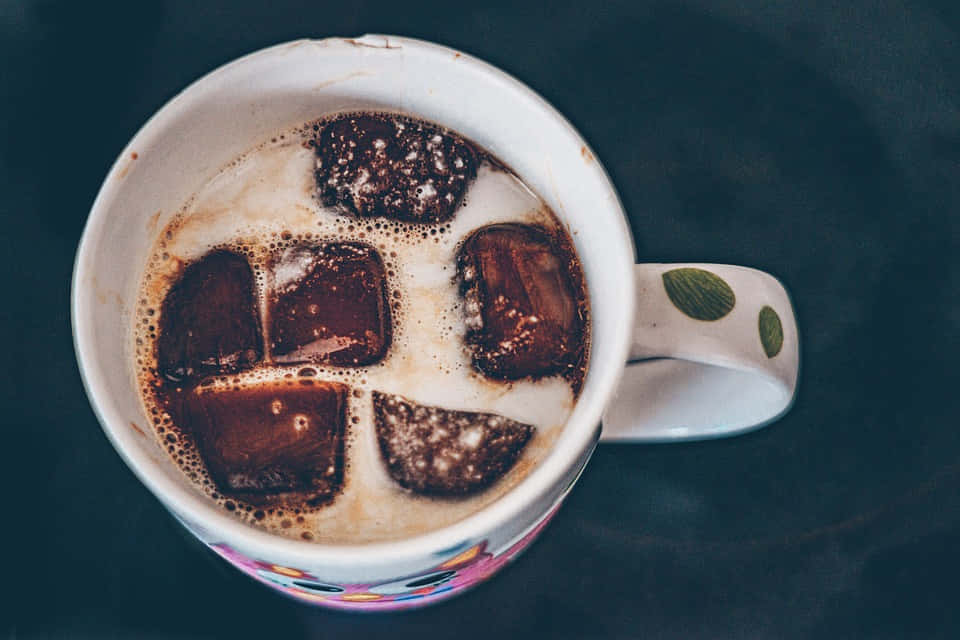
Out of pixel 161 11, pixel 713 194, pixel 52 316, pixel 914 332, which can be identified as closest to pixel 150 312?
pixel 52 316

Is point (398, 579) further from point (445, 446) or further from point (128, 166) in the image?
point (128, 166)

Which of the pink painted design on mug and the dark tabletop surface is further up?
the dark tabletop surface

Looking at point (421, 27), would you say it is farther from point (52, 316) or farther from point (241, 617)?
point (241, 617)

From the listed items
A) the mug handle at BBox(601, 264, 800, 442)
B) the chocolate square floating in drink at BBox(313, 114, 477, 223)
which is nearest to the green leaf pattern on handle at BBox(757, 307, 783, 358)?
the mug handle at BBox(601, 264, 800, 442)

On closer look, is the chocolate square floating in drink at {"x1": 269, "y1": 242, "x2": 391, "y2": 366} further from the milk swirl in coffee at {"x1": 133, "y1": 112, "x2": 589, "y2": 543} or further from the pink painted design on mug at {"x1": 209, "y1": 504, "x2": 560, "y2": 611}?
the pink painted design on mug at {"x1": 209, "y1": 504, "x2": 560, "y2": 611}

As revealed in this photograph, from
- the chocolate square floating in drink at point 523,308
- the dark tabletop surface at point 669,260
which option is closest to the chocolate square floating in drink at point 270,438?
the chocolate square floating in drink at point 523,308

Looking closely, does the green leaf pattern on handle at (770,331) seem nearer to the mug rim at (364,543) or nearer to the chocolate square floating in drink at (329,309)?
the mug rim at (364,543)
